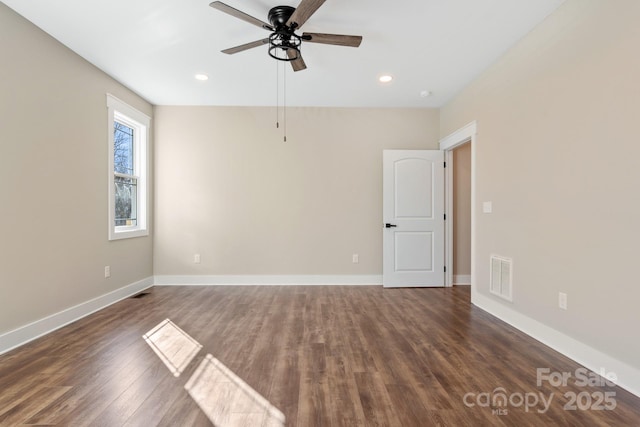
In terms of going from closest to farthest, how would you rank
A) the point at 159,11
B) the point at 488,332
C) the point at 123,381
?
the point at 123,381, the point at 159,11, the point at 488,332

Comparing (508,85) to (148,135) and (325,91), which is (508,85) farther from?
(148,135)

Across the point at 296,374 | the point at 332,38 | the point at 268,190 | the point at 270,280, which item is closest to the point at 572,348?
the point at 296,374

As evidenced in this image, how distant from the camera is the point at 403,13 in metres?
2.52

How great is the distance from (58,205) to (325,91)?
3.23 metres

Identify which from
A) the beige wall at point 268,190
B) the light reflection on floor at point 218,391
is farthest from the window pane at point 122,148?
the light reflection on floor at point 218,391

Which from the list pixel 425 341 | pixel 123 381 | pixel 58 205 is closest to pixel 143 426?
pixel 123 381

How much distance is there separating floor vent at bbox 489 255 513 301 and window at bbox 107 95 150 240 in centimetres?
442

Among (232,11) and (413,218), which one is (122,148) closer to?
(232,11)

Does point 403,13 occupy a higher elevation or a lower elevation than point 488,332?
higher

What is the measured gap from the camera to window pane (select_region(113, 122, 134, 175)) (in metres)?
4.04

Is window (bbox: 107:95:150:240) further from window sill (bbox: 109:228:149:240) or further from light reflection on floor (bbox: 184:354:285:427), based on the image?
light reflection on floor (bbox: 184:354:285:427)

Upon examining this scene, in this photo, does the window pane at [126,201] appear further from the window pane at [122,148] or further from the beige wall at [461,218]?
the beige wall at [461,218]

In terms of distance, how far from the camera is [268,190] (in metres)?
4.77

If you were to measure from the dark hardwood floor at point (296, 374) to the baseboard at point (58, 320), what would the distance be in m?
0.09
